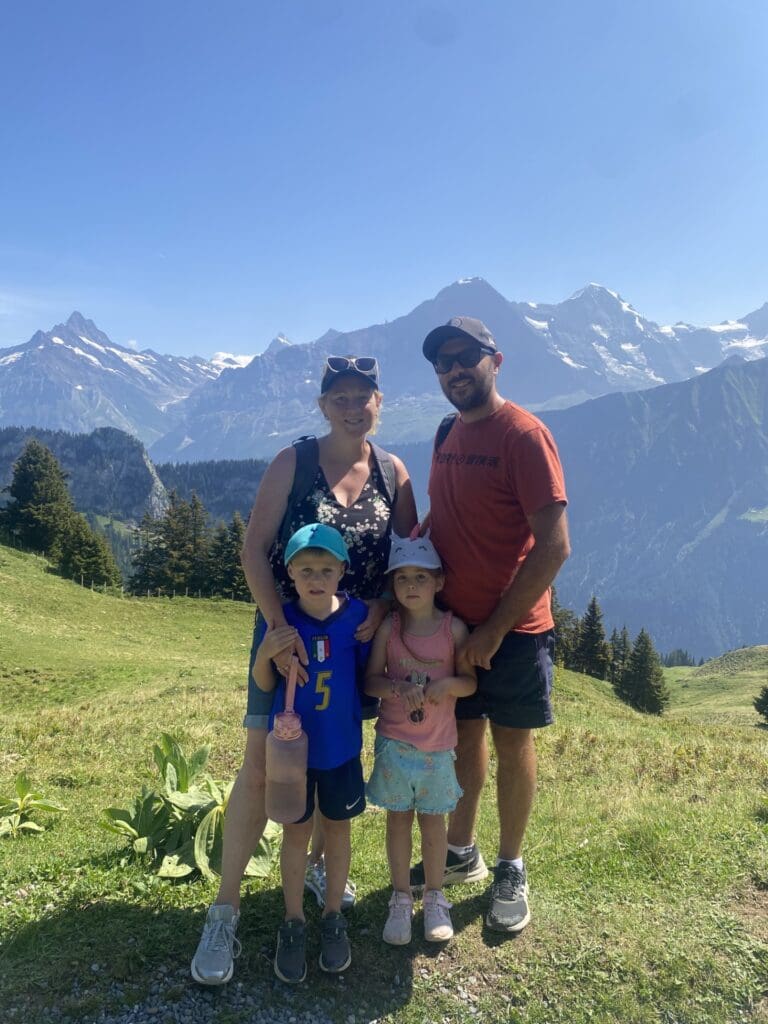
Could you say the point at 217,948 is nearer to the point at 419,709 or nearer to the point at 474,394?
the point at 419,709

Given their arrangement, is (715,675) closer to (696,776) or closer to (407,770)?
(696,776)

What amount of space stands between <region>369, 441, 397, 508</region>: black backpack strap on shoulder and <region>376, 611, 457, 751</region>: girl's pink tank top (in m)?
0.97

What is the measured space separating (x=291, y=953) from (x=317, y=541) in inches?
112

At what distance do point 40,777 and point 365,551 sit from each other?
7.02 meters

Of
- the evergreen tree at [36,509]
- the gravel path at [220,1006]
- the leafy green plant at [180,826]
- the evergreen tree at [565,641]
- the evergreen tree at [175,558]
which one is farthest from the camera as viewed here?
the evergreen tree at [565,641]

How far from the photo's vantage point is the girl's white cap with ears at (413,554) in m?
4.67

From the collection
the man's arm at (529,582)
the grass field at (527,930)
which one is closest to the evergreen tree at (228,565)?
the grass field at (527,930)

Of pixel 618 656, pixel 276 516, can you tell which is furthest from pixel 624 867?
pixel 618 656

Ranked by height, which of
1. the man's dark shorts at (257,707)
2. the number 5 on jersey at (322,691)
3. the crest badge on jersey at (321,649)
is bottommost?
the man's dark shorts at (257,707)

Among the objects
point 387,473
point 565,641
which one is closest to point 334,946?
point 387,473

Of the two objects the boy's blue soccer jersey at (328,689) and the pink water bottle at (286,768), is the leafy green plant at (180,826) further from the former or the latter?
the boy's blue soccer jersey at (328,689)

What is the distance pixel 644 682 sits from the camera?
54156 mm

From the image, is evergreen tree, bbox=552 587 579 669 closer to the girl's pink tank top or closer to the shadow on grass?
the girl's pink tank top

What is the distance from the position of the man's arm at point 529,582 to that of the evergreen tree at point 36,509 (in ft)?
175
